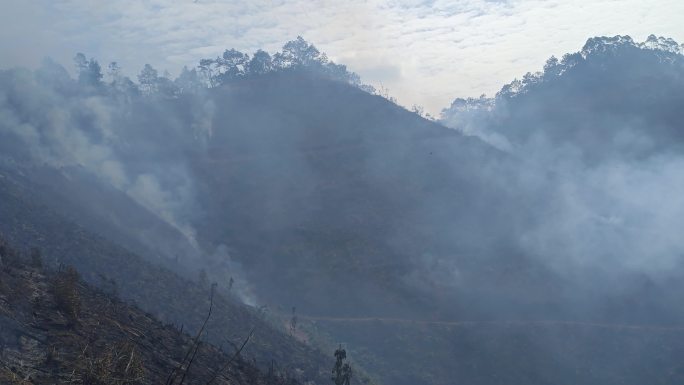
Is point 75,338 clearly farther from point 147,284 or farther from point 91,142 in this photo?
point 91,142

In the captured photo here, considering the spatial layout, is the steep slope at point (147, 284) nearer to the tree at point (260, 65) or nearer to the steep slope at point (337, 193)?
the steep slope at point (337, 193)

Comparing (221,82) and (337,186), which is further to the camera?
(221,82)

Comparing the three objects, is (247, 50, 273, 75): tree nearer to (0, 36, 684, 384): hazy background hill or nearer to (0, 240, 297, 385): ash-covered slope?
(0, 36, 684, 384): hazy background hill

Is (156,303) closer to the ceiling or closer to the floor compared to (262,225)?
closer to the ceiling

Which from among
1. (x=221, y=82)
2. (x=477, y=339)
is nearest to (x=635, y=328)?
(x=477, y=339)

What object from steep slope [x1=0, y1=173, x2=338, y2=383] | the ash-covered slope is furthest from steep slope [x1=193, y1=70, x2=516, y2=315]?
the ash-covered slope

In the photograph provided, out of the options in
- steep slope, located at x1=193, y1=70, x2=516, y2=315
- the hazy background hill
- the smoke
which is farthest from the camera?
the smoke

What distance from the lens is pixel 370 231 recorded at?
52250mm

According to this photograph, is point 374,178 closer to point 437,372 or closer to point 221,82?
point 437,372

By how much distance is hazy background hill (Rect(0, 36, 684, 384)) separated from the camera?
1533 inches

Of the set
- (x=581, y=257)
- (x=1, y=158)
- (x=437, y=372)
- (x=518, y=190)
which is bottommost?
(x=437, y=372)

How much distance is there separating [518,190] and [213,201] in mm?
31006

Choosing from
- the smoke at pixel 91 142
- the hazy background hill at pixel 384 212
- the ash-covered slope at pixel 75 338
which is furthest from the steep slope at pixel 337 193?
the ash-covered slope at pixel 75 338

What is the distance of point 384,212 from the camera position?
54.7 metres
